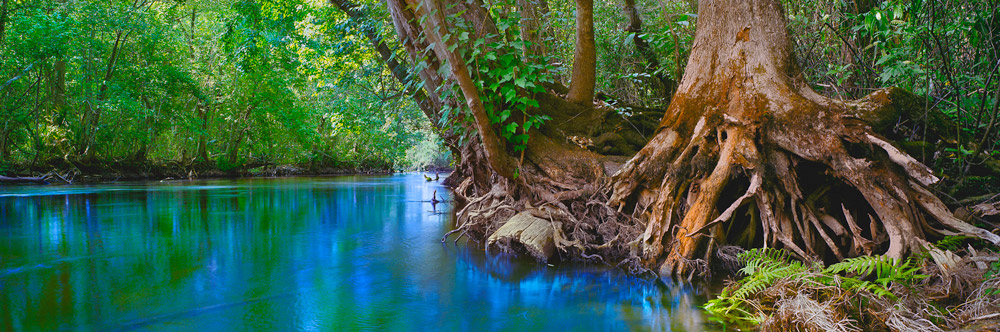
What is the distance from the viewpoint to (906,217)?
4.23 m

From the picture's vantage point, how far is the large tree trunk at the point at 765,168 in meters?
4.45

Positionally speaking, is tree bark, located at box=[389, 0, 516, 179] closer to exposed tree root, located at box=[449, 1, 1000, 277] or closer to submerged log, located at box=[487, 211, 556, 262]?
submerged log, located at box=[487, 211, 556, 262]

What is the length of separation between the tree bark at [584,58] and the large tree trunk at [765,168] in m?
1.76

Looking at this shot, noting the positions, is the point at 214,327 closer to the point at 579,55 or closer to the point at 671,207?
the point at 671,207

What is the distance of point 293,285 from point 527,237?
2.64 m

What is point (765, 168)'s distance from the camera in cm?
493

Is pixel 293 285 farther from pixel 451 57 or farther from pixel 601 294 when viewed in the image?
pixel 601 294

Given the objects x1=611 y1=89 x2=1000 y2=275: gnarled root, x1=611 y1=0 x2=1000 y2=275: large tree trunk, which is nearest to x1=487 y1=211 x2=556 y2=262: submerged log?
x1=611 y1=0 x2=1000 y2=275: large tree trunk

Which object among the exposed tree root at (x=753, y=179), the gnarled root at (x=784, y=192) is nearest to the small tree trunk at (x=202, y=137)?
the exposed tree root at (x=753, y=179)

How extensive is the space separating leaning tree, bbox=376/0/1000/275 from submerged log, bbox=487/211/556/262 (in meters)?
0.04

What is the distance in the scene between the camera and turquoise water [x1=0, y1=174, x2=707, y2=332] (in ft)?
13.7

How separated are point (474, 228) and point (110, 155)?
24537 millimetres

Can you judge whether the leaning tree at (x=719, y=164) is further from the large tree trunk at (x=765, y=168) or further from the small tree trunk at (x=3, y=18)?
the small tree trunk at (x=3, y=18)

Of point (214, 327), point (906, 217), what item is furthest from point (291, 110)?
point (906, 217)
